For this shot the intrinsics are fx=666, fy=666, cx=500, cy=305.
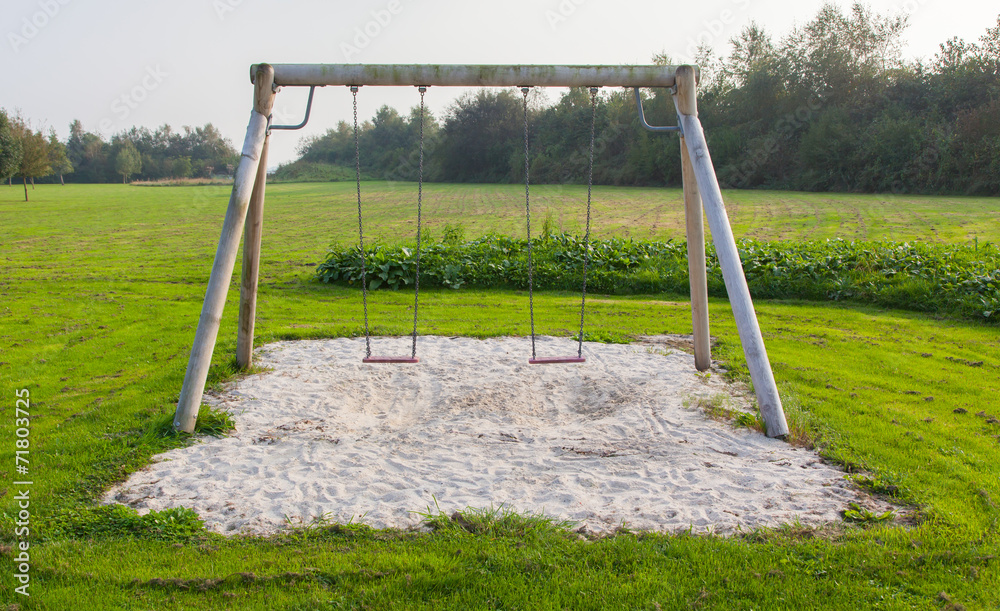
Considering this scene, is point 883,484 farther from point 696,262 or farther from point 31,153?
point 31,153

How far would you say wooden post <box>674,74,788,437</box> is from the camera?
4551mm

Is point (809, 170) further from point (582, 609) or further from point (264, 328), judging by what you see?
point (582, 609)

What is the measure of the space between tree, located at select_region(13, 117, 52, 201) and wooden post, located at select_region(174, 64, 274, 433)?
37.5 metres

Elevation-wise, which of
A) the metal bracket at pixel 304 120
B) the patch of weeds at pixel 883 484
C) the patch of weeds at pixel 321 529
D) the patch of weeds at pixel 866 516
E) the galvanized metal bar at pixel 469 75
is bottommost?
the patch of weeds at pixel 321 529

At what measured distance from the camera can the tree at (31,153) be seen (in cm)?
3547

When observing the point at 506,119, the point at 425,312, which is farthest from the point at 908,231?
the point at 506,119

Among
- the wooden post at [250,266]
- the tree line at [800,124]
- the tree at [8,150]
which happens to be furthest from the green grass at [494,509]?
the tree at [8,150]

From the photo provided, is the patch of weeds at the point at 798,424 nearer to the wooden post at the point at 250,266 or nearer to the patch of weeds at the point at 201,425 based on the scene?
the patch of weeds at the point at 201,425

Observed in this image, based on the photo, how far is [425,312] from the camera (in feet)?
29.5

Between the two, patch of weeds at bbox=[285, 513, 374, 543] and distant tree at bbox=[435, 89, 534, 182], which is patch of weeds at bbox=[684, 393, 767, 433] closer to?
patch of weeds at bbox=[285, 513, 374, 543]

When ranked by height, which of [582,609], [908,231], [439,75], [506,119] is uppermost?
[506,119]

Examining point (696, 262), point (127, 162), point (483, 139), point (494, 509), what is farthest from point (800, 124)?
point (127, 162)

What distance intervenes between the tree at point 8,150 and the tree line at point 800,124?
25.8 meters

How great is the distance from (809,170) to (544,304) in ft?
113
